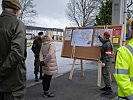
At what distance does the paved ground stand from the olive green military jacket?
4726 millimetres

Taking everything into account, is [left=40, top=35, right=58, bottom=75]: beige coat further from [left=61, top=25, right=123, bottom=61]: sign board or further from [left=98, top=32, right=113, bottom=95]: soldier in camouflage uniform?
[left=61, top=25, right=123, bottom=61]: sign board

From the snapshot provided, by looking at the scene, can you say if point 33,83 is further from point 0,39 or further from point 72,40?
point 0,39

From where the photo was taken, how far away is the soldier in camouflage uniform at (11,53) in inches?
122

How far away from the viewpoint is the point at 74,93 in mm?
8656

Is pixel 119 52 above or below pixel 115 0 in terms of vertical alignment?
below

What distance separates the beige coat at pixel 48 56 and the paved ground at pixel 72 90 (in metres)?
0.80

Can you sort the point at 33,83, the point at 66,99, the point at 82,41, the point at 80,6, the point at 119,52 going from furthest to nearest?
1. the point at 80,6
2. the point at 82,41
3. the point at 33,83
4. the point at 66,99
5. the point at 119,52

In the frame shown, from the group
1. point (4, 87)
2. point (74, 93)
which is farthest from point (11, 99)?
point (74, 93)

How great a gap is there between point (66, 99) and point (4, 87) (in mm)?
4819

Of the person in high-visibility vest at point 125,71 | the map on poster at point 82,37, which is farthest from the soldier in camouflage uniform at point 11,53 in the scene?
the map on poster at point 82,37

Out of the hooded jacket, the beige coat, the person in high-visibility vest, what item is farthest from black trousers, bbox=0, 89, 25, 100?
the hooded jacket

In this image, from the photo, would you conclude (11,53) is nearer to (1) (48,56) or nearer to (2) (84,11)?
(1) (48,56)

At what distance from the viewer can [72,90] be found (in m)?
9.10

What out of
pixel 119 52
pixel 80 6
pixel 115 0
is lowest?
pixel 119 52
